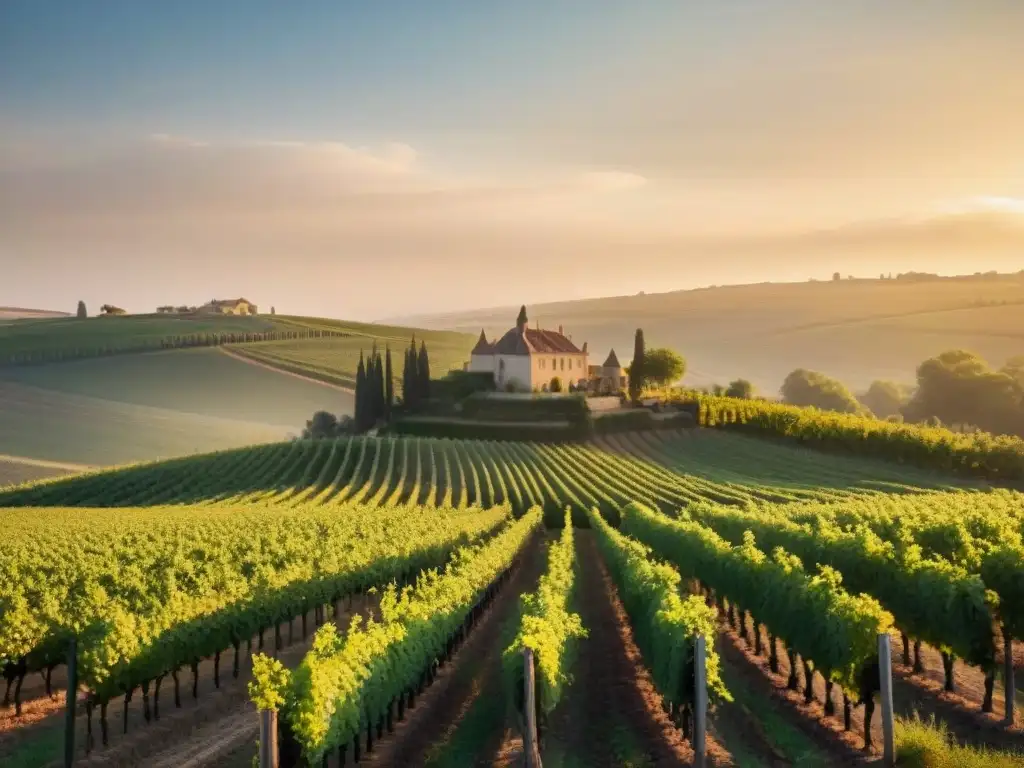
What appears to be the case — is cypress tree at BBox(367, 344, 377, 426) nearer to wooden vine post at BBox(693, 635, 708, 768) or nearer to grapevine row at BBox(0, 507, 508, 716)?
grapevine row at BBox(0, 507, 508, 716)

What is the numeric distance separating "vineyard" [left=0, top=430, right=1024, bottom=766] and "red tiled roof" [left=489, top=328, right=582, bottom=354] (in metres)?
60.6

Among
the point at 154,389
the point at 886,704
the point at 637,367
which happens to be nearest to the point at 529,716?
the point at 886,704

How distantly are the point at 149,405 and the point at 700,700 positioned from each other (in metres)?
132

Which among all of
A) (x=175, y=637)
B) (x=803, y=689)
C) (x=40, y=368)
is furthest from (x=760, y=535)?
(x=40, y=368)

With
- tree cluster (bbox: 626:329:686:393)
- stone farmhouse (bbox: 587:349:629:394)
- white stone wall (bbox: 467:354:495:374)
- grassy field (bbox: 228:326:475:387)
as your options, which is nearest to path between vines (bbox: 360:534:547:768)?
white stone wall (bbox: 467:354:495:374)

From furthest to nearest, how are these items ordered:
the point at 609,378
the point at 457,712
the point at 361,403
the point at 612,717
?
1. the point at 609,378
2. the point at 361,403
3. the point at 457,712
4. the point at 612,717

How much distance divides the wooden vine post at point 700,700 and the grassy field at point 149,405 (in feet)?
358

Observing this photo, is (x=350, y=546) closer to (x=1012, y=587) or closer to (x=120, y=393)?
(x=1012, y=587)

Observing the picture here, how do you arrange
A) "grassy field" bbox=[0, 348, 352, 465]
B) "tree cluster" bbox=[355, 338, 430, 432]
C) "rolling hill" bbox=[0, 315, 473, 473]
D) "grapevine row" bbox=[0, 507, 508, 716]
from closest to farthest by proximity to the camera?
"grapevine row" bbox=[0, 507, 508, 716] → "tree cluster" bbox=[355, 338, 430, 432] → "rolling hill" bbox=[0, 315, 473, 473] → "grassy field" bbox=[0, 348, 352, 465]

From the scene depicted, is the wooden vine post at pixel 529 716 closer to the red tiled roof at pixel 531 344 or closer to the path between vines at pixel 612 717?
the path between vines at pixel 612 717

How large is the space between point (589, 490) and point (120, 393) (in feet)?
327

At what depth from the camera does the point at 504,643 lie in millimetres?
21797

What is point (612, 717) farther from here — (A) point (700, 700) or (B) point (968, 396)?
(B) point (968, 396)

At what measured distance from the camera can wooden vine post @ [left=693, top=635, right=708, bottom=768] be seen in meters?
12.7
